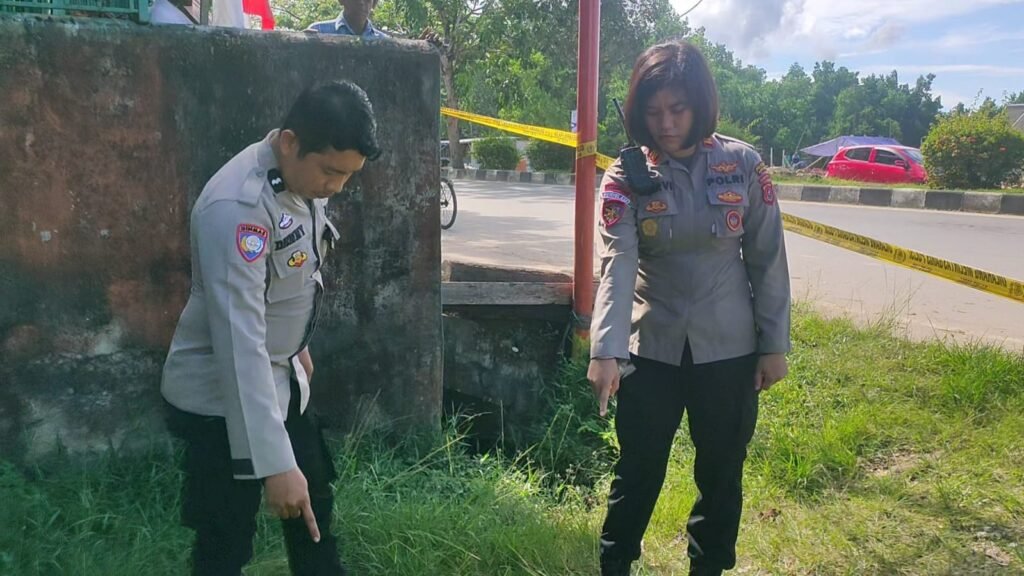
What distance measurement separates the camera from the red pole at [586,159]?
3.89m

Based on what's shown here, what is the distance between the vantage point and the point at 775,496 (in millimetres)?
3109

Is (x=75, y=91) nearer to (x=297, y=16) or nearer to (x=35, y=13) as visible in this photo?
(x=35, y=13)

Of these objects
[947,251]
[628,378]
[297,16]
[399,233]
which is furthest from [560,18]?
[628,378]

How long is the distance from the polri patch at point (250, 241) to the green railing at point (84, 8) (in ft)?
5.88

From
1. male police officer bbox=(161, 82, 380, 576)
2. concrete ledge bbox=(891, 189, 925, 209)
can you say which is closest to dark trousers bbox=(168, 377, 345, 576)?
male police officer bbox=(161, 82, 380, 576)

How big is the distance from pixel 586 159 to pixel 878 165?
1814cm

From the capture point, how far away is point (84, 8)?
9.62 ft

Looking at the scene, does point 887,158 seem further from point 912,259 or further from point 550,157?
point 912,259

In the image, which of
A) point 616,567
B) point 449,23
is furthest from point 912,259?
point 449,23

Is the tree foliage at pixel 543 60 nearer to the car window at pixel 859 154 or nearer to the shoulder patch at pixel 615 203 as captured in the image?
the car window at pixel 859 154

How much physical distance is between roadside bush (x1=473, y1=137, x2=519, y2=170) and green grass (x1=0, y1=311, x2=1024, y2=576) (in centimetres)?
2101

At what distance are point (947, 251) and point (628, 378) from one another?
22.2 ft

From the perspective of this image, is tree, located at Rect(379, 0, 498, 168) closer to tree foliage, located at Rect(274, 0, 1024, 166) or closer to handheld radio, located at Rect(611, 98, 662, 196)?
tree foliage, located at Rect(274, 0, 1024, 166)

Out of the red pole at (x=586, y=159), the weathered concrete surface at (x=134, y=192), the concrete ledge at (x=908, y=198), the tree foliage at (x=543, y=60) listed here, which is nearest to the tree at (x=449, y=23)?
the tree foliage at (x=543, y=60)
